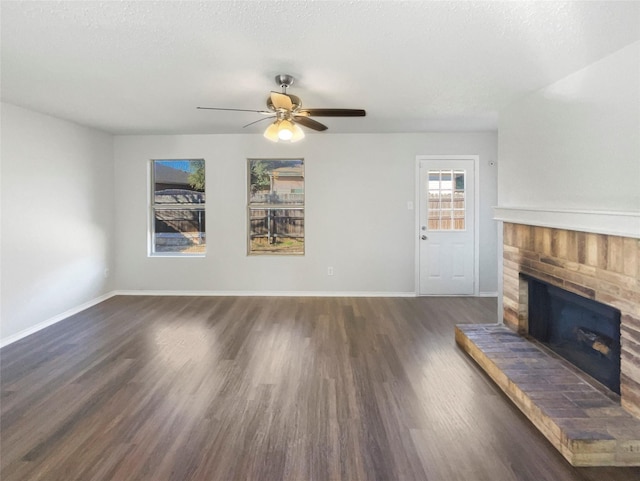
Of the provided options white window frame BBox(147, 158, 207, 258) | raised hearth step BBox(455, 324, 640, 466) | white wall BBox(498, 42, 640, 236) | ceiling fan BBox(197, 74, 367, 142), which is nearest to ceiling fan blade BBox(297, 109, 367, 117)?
ceiling fan BBox(197, 74, 367, 142)

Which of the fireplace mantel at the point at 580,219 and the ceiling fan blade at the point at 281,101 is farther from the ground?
the ceiling fan blade at the point at 281,101

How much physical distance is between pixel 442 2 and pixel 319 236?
352cm

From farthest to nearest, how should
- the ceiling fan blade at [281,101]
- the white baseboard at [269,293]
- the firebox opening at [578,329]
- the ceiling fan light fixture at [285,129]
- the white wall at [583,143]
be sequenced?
the white baseboard at [269,293] → the ceiling fan light fixture at [285,129] → the ceiling fan blade at [281,101] → the firebox opening at [578,329] → the white wall at [583,143]

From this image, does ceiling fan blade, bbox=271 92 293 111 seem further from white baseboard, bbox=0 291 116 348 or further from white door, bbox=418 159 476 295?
white baseboard, bbox=0 291 116 348

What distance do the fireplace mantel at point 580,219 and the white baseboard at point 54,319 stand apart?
16.3 feet

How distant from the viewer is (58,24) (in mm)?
1899

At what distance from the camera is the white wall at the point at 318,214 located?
16.0 ft

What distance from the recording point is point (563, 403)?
77.9 inches

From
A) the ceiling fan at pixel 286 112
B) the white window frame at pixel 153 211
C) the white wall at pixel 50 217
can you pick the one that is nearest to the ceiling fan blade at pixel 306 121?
the ceiling fan at pixel 286 112

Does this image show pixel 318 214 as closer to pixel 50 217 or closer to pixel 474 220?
pixel 474 220

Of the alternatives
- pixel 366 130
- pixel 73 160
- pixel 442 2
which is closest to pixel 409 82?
pixel 442 2

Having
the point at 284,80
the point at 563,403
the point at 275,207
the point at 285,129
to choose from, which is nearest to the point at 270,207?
the point at 275,207

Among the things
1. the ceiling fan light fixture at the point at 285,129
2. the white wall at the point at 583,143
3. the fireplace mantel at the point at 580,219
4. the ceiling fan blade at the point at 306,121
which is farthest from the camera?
the ceiling fan blade at the point at 306,121

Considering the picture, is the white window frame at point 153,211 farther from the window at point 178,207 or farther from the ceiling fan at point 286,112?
the ceiling fan at point 286,112
